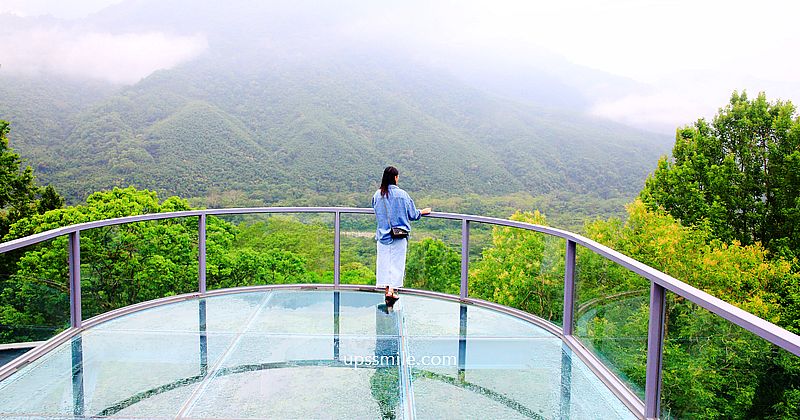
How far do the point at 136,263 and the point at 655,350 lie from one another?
6156 millimetres

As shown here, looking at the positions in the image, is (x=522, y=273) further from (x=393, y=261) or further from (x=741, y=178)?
(x=741, y=178)

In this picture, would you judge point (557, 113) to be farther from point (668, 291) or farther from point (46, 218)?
point (668, 291)

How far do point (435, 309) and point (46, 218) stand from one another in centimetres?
2271

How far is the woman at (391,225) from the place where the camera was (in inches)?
217

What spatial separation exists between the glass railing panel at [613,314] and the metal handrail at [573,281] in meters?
0.07

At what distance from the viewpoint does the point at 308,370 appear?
11.9 feet

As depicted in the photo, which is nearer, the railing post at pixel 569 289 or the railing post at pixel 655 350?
the railing post at pixel 655 350

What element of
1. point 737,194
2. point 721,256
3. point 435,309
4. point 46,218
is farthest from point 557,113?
point 435,309

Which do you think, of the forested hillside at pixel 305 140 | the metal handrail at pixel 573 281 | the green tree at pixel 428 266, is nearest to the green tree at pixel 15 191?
the forested hillside at pixel 305 140

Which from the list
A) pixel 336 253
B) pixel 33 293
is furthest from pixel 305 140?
pixel 33 293

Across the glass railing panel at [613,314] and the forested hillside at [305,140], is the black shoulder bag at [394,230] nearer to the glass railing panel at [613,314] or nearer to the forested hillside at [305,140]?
the glass railing panel at [613,314]

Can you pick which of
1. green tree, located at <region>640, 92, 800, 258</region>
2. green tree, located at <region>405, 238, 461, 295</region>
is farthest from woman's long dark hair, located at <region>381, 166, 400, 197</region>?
green tree, located at <region>640, 92, 800, 258</region>

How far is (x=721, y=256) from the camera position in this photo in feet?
80.4

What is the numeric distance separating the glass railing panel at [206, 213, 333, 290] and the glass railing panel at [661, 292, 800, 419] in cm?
415
